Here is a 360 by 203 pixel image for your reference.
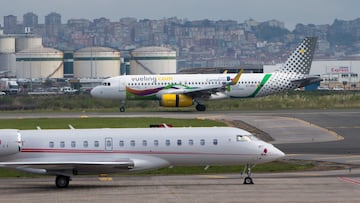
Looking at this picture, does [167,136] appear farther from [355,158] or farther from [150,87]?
[150,87]

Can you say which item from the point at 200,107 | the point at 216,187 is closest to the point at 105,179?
the point at 216,187

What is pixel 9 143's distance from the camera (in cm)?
3394

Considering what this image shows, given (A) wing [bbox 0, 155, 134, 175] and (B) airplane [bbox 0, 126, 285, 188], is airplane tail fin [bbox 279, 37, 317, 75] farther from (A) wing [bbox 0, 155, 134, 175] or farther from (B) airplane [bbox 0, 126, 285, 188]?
(A) wing [bbox 0, 155, 134, 175]

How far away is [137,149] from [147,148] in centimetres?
37

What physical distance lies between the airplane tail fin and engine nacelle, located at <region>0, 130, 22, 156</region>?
4782 cm

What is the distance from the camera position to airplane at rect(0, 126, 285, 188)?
113ft

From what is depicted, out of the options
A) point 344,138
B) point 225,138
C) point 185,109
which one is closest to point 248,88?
point 185,109

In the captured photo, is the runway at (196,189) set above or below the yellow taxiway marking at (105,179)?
above

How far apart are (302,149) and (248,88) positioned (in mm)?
29986

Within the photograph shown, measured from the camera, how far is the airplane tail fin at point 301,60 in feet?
261

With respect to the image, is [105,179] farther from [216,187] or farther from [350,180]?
[350,180]

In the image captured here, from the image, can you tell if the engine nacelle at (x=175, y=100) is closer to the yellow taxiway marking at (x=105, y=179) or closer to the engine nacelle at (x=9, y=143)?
the yellow taxiway marking at (x=105, y=179)

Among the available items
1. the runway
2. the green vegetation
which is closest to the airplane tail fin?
the green vegetation

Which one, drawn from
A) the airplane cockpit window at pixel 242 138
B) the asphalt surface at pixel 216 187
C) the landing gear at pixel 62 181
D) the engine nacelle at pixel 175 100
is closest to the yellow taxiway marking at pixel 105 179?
the asphalt surface at pixel 216 187
